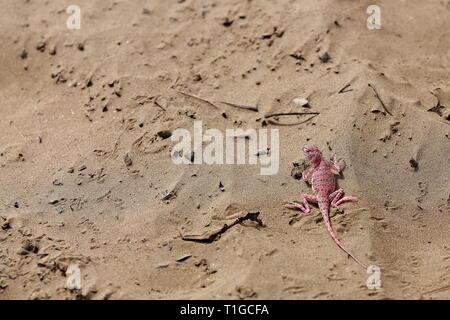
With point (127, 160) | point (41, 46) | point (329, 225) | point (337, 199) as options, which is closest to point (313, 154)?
point (337, 199)

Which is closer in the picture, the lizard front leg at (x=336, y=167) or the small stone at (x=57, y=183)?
the lizard front leg at (x=336, y=167)

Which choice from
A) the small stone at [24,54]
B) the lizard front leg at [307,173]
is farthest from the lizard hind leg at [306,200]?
the small stone at [24,54]

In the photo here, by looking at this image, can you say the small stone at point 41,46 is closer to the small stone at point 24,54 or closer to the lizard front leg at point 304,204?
the small stone at point 24,54

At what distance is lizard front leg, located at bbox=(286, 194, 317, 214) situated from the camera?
4918 millimetres

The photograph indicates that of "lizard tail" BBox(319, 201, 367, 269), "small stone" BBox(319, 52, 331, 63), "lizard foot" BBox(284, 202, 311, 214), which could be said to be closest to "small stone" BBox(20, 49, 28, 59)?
"small stone" BBox(319, 52, 331, 63)

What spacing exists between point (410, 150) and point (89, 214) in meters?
2.86

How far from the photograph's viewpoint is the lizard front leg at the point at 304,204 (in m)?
4.92

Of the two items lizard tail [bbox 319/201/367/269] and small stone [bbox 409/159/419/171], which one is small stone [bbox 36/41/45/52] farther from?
small stone [bbox 409/159/419/171]

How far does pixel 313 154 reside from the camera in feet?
16.9

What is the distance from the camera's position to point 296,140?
5422 millimetres

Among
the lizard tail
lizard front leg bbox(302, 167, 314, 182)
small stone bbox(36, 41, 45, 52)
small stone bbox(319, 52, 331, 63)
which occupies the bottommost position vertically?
the lizard tail

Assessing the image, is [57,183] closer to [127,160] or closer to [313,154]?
[127,160]

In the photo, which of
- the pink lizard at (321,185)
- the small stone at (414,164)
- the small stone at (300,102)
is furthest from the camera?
the small stone at (300,102)

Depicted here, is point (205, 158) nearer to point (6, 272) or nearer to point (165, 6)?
point (6, 272)
